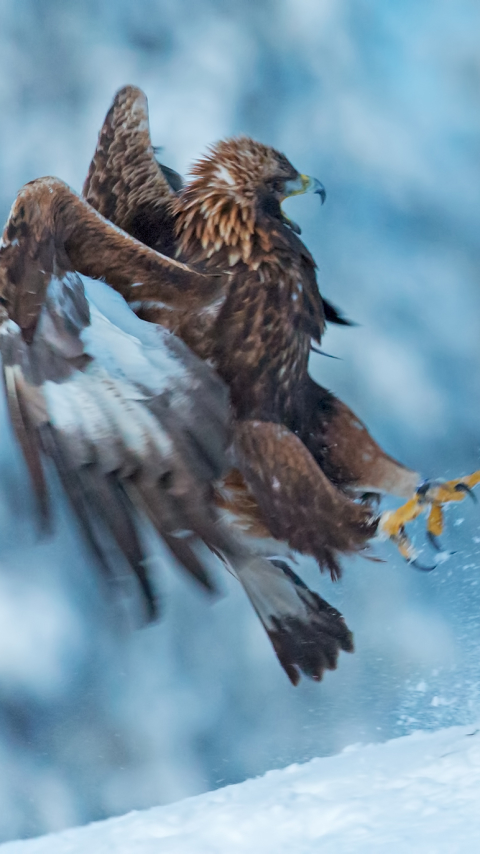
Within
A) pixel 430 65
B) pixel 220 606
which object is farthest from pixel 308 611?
pixel 430 65

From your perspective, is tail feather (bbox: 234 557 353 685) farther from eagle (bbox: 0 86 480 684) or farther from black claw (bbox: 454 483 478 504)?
black claw (bbox: 454 483 478 504)

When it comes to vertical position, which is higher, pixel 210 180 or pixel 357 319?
pixel 210 180

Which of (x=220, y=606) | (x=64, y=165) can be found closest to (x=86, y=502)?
(x=220, y=606)

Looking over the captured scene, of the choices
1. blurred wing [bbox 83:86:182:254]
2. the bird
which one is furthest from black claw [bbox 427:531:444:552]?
blurred wing [bbox 83:86:182:254]

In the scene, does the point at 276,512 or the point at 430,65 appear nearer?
the point at 276,512

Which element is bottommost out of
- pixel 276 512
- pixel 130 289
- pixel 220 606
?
pixel 220 606

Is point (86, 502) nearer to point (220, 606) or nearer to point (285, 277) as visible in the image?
point (220, 606)

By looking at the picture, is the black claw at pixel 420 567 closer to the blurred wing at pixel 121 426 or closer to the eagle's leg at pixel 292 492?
the eagle's leg at pixel 292 492
